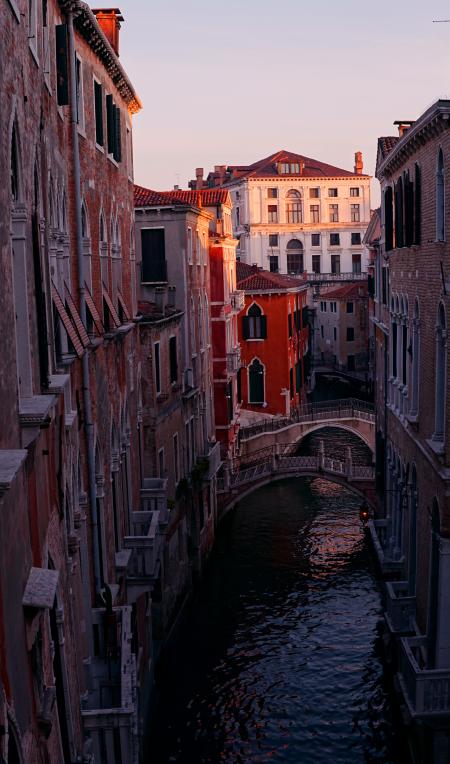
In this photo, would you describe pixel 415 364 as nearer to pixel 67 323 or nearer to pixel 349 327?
pixel 67 323

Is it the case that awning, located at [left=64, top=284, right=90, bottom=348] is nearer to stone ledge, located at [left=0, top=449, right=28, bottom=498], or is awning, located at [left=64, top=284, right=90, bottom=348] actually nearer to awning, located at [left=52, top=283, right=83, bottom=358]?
awning, located at [left=52, top=283, right=83, bottom=358]

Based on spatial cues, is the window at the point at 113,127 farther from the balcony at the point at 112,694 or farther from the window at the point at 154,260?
the window at the point at 154,260

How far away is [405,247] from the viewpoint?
19484 mm

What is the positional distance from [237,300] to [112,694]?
2891 centimetres

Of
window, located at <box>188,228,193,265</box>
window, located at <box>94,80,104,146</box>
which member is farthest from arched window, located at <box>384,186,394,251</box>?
window, located at <box>94,80,104,146</box>

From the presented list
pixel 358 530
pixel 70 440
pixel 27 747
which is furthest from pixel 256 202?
pixel 27 747

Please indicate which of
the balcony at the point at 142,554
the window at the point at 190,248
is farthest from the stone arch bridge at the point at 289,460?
the balcony at the point at 142,554

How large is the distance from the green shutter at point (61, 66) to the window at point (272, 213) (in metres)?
66.6

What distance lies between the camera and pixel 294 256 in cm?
7981

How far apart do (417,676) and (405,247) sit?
890 centimetres

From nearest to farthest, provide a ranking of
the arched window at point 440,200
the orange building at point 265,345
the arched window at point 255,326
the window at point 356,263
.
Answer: the arched window at point 440,200 → the orange building at point 265,345 → the arched window at point 255,326 → the window at point 356,263

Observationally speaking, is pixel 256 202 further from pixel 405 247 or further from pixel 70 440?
pixel 70 440

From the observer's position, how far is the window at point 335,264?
79.9 m

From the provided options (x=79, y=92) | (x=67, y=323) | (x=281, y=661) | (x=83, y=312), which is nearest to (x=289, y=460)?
(x=281, y=661)
